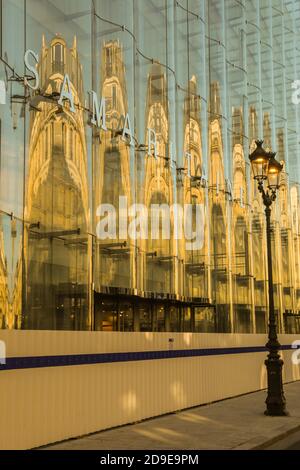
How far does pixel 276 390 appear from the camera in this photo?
49.6 ft

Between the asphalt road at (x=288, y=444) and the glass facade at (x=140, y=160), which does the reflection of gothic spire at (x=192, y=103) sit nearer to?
the glass facade at (x=140, y=160)

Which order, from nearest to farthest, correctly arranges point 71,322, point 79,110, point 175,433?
point 175,433 → point 71,322 → point 79,110

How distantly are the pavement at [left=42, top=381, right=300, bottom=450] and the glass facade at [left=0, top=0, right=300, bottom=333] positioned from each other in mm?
3783

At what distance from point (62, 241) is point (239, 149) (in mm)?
14775

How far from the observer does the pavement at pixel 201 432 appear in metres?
10.8

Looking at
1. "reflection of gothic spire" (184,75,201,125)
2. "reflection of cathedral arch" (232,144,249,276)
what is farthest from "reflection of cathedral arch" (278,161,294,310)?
"reflection of gothic spire" (184,75,201,125)

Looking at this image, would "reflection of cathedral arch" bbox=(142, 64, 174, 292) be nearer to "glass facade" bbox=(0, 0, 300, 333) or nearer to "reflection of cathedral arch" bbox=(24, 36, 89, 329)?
"glass facade" bbox=(0, 0, 300, 333)

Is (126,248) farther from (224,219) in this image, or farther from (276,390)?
(224,219)

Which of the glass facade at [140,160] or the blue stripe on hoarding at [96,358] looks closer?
the blue stripe on hoarding at [96,358]

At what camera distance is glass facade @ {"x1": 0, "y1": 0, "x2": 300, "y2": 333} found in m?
15.7

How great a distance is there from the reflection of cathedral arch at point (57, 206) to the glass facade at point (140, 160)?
0.14 ft

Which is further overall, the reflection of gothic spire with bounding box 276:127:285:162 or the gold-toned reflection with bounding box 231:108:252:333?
the reflection of gothic spire with bounding box 276:127:285:162

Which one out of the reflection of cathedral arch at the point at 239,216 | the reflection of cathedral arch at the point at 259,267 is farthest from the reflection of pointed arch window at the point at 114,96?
the reflection of cathedral arch at the point at 259,267

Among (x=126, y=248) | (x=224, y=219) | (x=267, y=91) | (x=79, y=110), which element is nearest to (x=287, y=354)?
(x=224, y=219)
